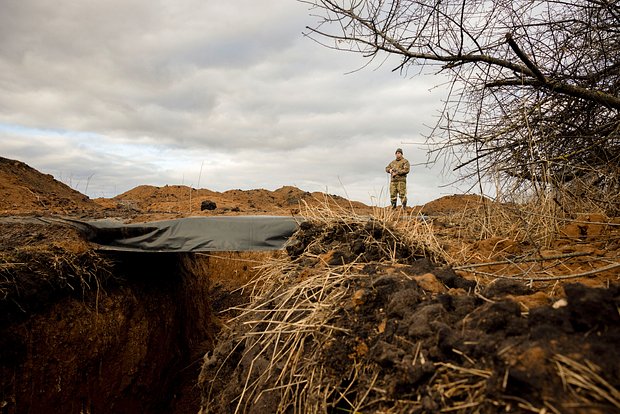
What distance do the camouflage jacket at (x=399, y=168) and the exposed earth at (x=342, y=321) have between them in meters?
5.84

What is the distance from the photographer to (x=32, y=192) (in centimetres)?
1073

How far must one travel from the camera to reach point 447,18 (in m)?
3.64

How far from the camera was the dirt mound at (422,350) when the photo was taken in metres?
1.22

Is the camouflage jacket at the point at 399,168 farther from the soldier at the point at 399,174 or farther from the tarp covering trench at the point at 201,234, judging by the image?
the tarp covering trench at the point at 201,234

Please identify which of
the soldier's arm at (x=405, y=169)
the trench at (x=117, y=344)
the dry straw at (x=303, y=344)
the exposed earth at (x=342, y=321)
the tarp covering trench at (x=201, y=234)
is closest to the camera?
the exposed earth at (x=342, y=321)

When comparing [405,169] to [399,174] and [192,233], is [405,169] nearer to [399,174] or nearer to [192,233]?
[399,174]

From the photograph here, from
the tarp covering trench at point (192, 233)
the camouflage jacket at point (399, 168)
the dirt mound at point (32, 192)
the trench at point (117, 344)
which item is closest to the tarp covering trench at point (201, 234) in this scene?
the tarp covering trench at point (192, 233)

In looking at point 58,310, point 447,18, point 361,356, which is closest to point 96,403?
point 58,310

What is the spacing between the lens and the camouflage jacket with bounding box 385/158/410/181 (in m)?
12.4

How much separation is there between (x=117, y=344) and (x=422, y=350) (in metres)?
5.22

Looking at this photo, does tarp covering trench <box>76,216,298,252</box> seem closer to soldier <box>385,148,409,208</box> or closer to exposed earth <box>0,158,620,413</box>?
exposed earth <box>0,158,620,413</box>

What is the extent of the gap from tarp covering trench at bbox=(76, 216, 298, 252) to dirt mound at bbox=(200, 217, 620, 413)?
8.76 ft

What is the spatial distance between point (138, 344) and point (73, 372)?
3.23 ft

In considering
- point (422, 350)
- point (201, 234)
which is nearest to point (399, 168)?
point (201, 234)
